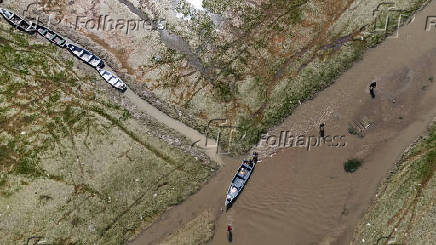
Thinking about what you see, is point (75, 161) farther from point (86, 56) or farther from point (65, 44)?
point (65, 44)

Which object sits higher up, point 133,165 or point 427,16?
point 427,16

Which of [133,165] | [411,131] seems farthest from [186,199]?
[411,131]

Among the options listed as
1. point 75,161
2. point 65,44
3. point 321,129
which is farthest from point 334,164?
point 65,44

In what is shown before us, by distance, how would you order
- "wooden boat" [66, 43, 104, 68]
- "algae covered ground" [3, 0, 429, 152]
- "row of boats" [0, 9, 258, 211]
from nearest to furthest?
"row of boats" [0, 9, 258, 211] → "algae covered ground" [3, 0, 429, 152] → "wooden boat" [66, 43, 104, 68]

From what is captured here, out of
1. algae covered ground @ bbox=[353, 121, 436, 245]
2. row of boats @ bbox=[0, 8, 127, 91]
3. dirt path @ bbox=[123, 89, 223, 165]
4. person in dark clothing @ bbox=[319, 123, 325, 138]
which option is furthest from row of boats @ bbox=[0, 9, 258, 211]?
algae covered ground @ bbox=[353, 121, 436, 245]

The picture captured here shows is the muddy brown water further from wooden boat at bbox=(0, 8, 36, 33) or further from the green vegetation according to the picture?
wooden boat at bbox=(0, 8, 36, 33)

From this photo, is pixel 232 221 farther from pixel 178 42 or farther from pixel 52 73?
pixel 52 73

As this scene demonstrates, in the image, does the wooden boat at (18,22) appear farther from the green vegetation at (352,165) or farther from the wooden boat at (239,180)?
the green vegetation at (352,165)
